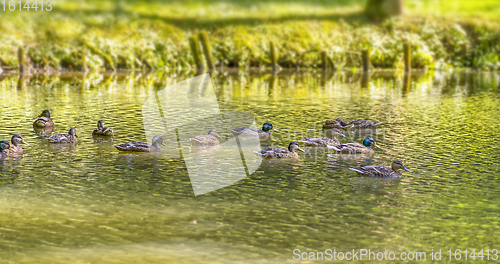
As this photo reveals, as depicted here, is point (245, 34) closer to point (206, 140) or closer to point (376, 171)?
point (206, 140)

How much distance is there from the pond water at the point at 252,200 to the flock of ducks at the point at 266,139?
9.5 inches

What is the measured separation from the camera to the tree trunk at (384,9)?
52.4 metres

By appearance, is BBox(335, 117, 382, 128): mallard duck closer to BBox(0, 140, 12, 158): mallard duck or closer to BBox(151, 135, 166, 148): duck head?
BBox(151, 135, 166, 148): duck head

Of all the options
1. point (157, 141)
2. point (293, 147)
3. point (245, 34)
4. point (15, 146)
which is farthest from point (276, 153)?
point (245, 34)

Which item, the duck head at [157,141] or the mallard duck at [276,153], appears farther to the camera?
the duck head at [157,141]

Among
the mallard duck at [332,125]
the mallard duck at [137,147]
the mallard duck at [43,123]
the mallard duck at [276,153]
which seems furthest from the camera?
the mallard duck at [332,125]

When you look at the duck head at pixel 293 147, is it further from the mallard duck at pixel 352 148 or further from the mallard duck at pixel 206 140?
the mallard duck at pixel 206 140

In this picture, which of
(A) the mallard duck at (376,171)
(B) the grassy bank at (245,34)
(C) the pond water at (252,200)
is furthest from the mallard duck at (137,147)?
(B) the grassy bank at (245,34)

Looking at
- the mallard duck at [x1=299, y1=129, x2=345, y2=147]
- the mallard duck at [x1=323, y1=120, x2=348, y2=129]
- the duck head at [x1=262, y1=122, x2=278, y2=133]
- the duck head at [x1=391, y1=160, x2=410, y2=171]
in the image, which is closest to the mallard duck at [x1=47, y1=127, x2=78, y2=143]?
the duck head at [x1=262, y1=122, x2=278, y2=133]

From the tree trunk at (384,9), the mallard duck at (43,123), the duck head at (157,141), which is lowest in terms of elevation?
the duck head at (157,141)

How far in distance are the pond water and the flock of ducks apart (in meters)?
0.24

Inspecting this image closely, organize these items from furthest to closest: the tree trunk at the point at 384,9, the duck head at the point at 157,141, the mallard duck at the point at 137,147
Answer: the tree trunk at the point at 384,9, the duck head at the point at 157,141, the mallard duck at the point at 137,147

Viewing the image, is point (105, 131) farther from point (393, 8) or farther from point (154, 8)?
point (393, 8)

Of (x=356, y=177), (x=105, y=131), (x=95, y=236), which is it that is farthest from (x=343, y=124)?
(x=95, y=236)
